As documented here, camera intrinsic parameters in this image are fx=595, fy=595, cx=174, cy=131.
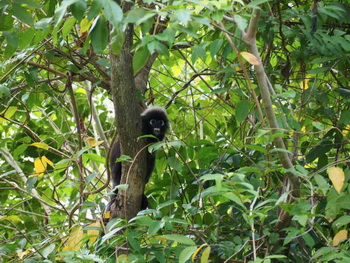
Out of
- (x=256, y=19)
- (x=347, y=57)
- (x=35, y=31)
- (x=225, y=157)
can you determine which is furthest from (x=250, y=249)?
(x=35, y=31)

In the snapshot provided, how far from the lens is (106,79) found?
198 inches

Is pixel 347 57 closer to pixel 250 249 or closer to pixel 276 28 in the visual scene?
pixel 276 28

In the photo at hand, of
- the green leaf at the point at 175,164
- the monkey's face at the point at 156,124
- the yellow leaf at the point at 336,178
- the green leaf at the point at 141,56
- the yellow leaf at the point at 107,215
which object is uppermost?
the green leaf at the point at 141,56

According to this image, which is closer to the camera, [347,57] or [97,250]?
[97,250]

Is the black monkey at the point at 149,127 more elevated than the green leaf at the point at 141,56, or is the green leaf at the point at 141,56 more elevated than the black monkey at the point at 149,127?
the green leaf at the point at 141,56

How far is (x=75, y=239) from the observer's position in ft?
13.8

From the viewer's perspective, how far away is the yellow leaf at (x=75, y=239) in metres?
4.14

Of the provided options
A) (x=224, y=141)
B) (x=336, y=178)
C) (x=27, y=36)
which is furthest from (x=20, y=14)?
(x=336, y=178)

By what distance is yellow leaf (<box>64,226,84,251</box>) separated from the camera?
4145 millimetres

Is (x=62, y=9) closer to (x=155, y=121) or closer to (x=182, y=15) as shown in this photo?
(x=182, y=15)

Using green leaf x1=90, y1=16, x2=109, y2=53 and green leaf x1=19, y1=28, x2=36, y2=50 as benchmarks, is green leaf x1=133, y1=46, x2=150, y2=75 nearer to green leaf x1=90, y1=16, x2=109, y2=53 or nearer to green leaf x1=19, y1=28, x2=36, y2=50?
green leaf x1=90, y1=16, x2=109, y2=53

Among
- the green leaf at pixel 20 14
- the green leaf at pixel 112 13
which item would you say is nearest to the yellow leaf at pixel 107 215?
the green leaf at pixel 20 14

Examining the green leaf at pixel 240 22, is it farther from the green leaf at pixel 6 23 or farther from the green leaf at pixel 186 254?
the green leaf at pixel 6 23

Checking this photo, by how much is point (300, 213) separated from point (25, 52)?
263cm
